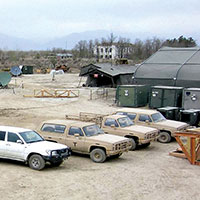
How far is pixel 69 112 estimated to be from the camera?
3034cm

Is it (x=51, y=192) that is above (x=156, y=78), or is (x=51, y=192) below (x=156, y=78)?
below

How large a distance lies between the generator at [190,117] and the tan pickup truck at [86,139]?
8.28m

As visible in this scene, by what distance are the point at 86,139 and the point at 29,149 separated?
271cm

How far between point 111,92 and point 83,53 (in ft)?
319

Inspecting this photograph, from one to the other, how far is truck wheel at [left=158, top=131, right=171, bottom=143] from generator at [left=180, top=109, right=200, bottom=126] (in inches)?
155

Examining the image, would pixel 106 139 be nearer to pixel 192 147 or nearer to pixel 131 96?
pixel 192 147

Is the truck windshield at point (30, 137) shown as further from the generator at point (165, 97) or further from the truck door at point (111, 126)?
the generator at point (165, 97)

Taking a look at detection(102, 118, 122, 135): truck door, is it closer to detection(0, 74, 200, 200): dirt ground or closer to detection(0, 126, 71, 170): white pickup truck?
detection(0, 74, 200, 200): dirt ground

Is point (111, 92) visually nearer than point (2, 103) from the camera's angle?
No

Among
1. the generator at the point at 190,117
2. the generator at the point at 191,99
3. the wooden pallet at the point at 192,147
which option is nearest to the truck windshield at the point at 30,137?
the wooden pallet at the point at 192,147

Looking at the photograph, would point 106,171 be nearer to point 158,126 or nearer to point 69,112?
point 158,126

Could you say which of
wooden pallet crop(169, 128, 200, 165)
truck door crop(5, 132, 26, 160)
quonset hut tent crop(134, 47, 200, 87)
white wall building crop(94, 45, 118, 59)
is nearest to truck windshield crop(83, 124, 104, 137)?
truck door crop(5, 132, 26, 160)

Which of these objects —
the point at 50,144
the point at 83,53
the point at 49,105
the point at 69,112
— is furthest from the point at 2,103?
the point at 83,53

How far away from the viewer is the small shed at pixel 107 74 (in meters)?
45.2
